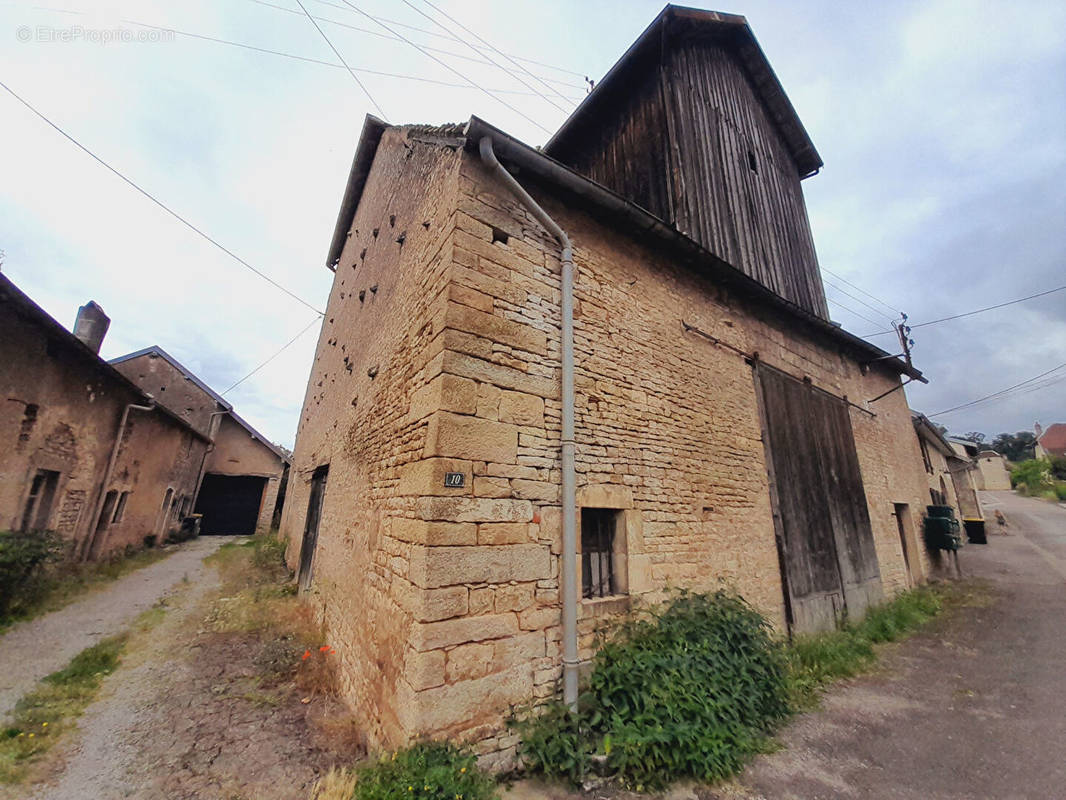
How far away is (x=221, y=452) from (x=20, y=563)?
527 inches

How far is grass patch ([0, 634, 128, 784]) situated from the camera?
9.92ft

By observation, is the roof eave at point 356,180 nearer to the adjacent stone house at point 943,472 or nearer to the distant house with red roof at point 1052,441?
the adjacent stone house at point 943,472

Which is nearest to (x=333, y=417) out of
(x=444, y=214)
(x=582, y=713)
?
(x=444, y=214)

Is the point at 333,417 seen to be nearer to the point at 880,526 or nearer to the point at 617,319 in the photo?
the point at 617,319

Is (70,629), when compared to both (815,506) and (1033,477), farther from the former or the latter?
(1033,477)

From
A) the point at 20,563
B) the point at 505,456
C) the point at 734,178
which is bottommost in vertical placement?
the point at 20,563

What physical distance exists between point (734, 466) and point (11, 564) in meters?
10.4

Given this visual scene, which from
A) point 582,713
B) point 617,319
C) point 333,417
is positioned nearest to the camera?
point 582,713

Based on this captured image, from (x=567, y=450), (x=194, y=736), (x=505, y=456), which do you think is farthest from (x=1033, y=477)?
(x=194, y=736)

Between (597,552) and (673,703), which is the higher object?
(597,552)

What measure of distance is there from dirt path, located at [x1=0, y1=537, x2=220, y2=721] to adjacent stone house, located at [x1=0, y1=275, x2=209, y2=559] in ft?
5.48

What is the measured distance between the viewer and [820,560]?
6.75 metres

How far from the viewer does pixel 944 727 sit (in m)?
3.94

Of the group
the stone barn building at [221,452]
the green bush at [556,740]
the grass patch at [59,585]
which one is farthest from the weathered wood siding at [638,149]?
the stone barn building at [221,452]
